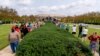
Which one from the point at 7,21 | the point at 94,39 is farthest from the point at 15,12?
the point at 94,39

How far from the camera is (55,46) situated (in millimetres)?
10039

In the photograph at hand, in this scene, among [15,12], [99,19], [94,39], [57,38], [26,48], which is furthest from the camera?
[15,12]

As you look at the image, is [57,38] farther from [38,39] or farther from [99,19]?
[99,19]

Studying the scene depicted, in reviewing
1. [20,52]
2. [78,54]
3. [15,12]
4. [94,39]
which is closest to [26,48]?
[20,52]

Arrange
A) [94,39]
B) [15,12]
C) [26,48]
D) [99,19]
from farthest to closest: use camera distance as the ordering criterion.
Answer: [15,12] → [99,19] → [94,39] → [26,48]

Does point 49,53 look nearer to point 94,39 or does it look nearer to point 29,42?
point 29,42

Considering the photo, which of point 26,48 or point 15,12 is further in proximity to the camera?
point 15,12

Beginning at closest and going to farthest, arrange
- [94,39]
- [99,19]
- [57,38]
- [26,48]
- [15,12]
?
[26,48]
[57,38]
[94,39]
[99,19]
[15,12]

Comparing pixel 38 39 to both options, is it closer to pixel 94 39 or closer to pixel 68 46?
pixel 68 46

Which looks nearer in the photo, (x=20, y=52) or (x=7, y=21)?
(x=20, y=52)

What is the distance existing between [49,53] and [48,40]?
0.58 metres

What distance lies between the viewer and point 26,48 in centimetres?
1001

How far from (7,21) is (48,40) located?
375 feet

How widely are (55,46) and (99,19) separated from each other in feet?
358
